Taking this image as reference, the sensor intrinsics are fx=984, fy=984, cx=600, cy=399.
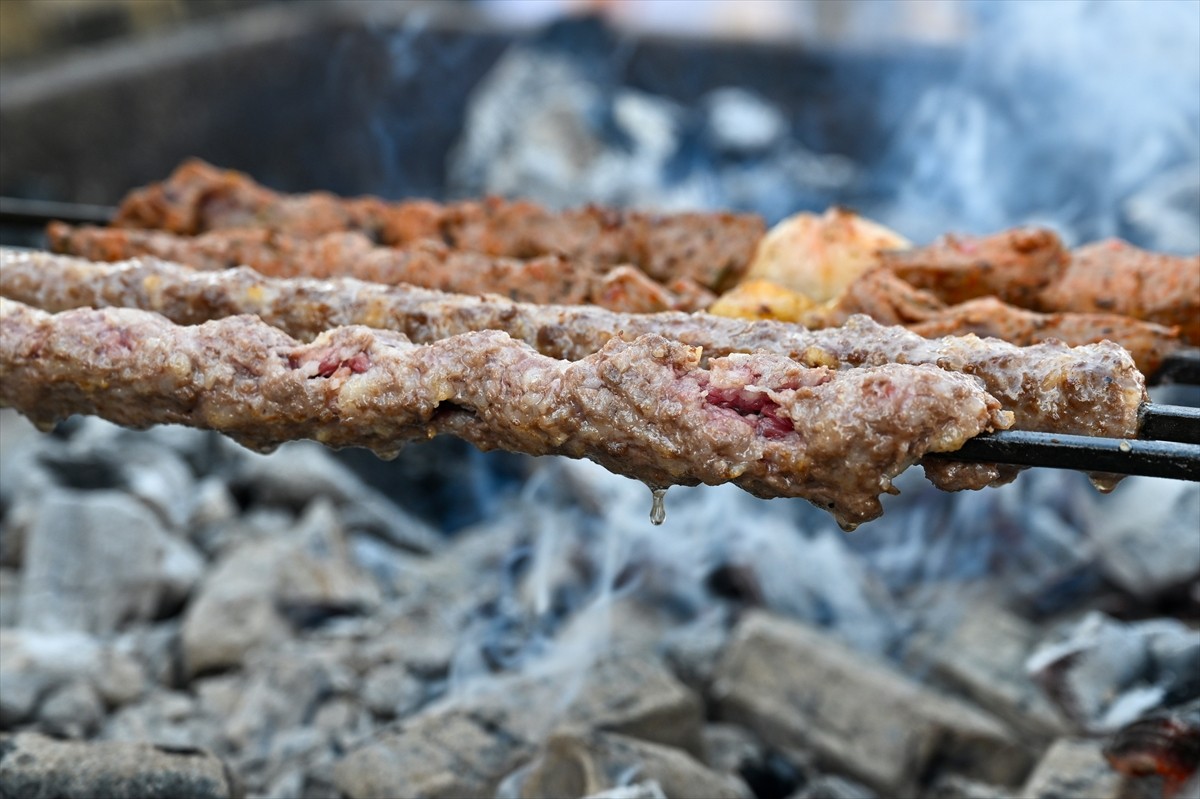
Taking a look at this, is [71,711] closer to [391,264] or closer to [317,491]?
[317,491]

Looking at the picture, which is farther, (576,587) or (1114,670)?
(576,587)

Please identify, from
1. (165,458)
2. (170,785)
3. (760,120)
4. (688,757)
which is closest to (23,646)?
(170,785)

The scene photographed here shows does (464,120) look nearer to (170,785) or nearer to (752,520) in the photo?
(752,520)

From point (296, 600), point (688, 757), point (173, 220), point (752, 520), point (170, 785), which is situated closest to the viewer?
point (170, 785)

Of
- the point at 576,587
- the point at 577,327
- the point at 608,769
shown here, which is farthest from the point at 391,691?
the point at 577,327

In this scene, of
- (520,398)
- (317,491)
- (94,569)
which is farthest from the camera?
(317,491)
